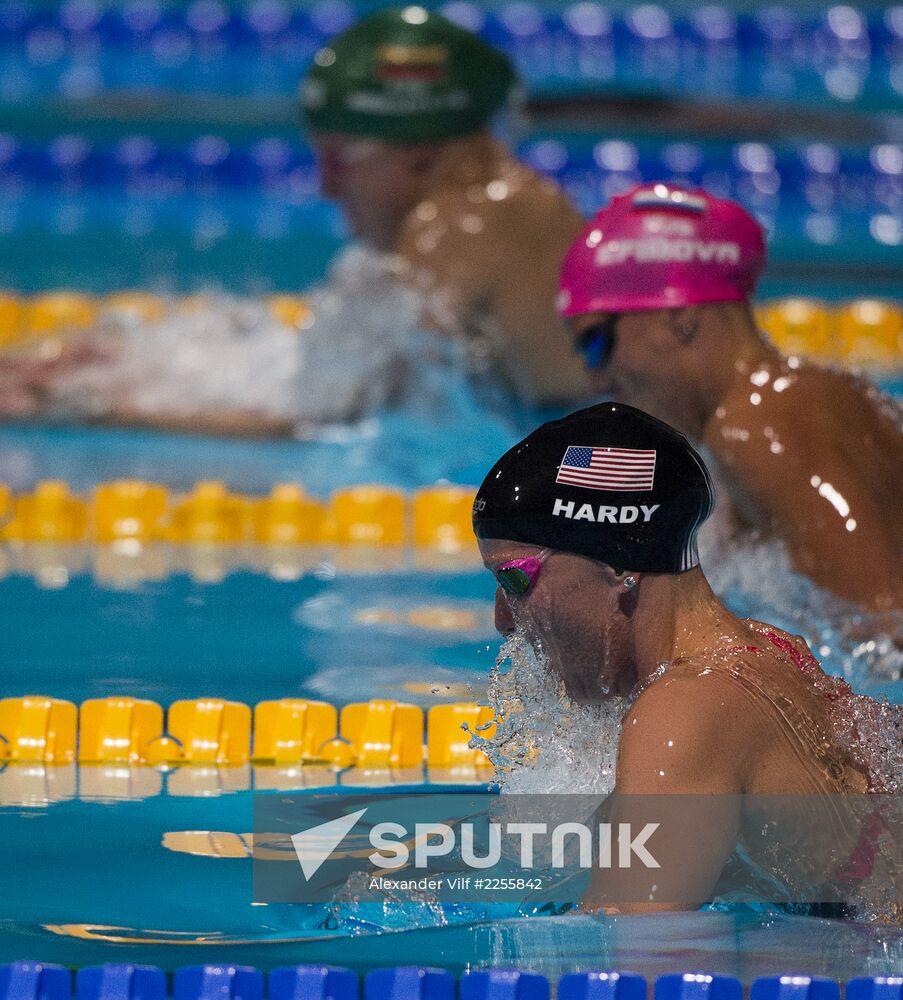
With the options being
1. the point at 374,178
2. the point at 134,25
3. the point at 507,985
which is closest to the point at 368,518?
the point at 374,178

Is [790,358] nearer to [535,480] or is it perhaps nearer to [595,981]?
[535,480]

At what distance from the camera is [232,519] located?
4629mm

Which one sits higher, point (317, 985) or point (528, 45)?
point (528, 45)

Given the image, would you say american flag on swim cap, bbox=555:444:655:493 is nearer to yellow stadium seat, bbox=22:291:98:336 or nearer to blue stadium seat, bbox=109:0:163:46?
yellow stadium seat, bbox=22:291:98:336

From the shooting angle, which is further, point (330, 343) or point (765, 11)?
point (765, 11)

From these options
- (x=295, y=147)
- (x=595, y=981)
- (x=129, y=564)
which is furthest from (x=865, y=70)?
(x=595, y=981)

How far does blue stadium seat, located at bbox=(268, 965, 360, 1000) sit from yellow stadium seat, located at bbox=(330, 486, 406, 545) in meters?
2.48

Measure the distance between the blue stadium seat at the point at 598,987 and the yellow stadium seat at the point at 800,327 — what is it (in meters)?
4.34

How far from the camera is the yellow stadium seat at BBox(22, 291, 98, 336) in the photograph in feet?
21.4

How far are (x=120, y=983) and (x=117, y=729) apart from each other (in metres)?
1.07

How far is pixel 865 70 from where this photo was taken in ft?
28.0

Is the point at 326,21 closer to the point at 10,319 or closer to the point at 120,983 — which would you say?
the point at 10,319

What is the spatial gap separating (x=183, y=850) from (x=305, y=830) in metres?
0.18

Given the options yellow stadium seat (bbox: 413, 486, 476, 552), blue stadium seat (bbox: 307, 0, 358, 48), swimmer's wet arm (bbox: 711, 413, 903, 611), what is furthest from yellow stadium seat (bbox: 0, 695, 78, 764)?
blue stadium seat (bbox: 307, 0, 358, 48)
